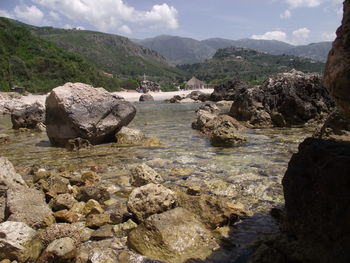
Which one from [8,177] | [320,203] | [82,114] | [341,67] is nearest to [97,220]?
[8,177]

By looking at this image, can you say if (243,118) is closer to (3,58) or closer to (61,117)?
(61,117)

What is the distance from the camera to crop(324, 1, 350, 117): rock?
3.04m

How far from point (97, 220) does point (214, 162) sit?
190 inches

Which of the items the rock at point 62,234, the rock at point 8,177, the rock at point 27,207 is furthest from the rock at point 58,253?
the rock at point 8,177

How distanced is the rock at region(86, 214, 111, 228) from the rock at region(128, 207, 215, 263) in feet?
2.64

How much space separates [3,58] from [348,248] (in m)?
76.6

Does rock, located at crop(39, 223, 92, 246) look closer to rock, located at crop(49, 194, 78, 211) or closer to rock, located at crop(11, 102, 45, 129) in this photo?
rock, located at crop(49, 194, 78, 211)

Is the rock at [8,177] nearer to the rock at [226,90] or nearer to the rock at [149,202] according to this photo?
the rock at [149,202]

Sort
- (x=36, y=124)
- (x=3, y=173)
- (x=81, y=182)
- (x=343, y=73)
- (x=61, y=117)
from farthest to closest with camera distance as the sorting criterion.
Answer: (x=36, y=124) → (x=61, y=117) → (x=81, y=182) → (x=3, y=173) → (x=343, y=73)

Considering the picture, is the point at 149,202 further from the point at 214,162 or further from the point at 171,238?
the point at 214,162

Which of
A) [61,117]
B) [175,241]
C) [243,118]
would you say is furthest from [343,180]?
[243,118]

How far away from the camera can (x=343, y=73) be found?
3021 mm

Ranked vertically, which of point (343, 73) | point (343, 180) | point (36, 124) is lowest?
point (36, 124)

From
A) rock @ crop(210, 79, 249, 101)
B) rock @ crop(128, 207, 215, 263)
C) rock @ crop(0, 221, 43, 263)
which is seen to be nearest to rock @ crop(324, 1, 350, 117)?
rock @ crop(128, 207, 215, 263)
